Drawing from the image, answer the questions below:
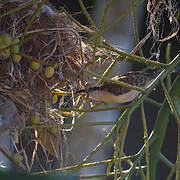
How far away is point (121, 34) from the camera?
132 cm

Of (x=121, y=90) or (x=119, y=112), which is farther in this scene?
(x=119, y=112)

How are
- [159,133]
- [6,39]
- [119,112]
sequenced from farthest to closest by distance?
1. [119,112]
2. [159,133]
3. [6,39]

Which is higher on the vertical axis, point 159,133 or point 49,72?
point 49,72

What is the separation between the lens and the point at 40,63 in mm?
566

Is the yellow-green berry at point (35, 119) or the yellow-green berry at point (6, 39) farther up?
the yellow-green berry at point (6, 39)

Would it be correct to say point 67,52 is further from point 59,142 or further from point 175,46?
point 175,46

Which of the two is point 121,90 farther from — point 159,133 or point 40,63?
point 40,63

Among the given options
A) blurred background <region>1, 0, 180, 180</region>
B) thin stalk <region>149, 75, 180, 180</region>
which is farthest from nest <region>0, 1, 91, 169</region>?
blurred background <region>1, 0, 180, 180</region>

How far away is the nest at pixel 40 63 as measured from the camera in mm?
590

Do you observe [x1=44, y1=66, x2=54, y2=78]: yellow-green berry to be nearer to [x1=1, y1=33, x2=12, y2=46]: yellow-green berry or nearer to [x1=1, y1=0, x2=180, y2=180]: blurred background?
[x1=1, y1=33, x2=12, y2=46]: yellow-green berry

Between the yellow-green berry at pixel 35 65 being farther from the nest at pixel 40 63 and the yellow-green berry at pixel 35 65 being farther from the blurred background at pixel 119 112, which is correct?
the blurred background at pixel 119 112

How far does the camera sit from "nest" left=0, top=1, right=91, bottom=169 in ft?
1.94

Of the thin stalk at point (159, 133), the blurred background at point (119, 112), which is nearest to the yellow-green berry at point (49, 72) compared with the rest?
the thin stalk at point (159, 133)

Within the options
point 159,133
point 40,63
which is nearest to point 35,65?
point 40,63
